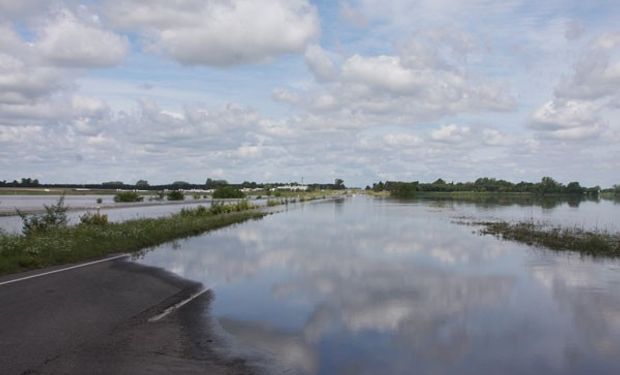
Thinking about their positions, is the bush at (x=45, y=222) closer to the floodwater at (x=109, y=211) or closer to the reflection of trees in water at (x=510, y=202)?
the floodwater at (x=109, y=211)

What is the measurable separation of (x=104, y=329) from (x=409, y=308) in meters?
7.31

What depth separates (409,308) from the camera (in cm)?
1441

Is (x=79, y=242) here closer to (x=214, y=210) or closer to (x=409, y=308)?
(x=409, y=308)

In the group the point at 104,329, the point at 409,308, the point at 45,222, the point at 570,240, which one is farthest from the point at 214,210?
the point at 104,329

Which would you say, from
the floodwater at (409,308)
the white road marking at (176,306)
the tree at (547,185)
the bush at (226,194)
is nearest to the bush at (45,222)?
the floodwater at (409,308)

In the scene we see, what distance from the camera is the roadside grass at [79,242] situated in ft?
62.0

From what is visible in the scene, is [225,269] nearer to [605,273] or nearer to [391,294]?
[391,294]

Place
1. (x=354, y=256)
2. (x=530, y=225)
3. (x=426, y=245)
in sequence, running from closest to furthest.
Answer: (x=354, y=256) < (x=426, y=245) < (x=530, y=225)

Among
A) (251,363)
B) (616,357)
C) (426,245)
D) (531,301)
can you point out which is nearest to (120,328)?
(251,363)

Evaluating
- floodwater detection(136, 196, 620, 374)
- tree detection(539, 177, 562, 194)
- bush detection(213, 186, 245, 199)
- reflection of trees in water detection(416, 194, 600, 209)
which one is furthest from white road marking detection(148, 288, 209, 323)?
tree detection(539, 177, 562, 194)

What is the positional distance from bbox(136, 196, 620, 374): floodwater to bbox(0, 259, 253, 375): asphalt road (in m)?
0.76

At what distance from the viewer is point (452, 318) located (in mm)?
13391

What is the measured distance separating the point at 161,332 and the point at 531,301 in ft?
33.5

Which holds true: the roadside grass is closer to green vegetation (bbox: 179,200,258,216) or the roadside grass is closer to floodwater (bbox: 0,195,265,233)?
floodwater (bbox: 0,195,265,233)
